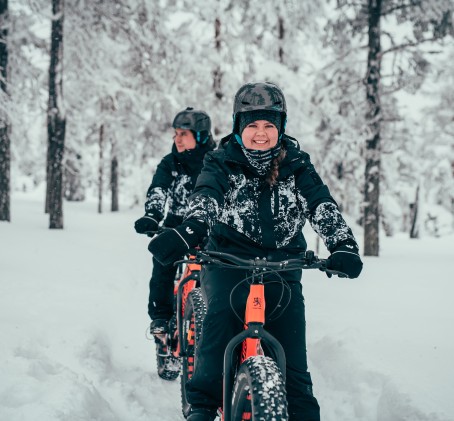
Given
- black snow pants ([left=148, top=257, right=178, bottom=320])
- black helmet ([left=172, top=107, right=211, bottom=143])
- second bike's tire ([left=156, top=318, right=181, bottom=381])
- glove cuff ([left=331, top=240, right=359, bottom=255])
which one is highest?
black helmet ([left=172, top=107, right=211, bottom=143])

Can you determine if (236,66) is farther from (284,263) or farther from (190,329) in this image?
(284,263)

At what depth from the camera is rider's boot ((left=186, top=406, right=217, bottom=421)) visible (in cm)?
330

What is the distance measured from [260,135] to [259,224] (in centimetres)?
63

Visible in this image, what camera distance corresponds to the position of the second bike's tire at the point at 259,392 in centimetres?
272


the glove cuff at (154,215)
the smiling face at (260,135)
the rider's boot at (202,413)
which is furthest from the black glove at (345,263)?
the glove cuff at (154,215)

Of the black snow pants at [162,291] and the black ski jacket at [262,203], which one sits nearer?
the black ski jacket at [262,203]

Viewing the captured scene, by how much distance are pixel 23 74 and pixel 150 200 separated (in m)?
14.0

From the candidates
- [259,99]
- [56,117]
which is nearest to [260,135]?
[259,99]

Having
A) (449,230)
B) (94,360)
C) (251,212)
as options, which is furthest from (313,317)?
(449,230)

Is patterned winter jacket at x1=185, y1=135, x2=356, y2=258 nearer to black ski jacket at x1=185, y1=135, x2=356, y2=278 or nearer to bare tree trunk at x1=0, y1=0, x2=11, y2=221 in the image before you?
black ski jacket at x1=185, y1=135, x2=356, y2=278

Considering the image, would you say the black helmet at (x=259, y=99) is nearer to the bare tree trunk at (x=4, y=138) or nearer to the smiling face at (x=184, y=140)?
the smiling face at (x=184, y=140)

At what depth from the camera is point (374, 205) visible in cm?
1589

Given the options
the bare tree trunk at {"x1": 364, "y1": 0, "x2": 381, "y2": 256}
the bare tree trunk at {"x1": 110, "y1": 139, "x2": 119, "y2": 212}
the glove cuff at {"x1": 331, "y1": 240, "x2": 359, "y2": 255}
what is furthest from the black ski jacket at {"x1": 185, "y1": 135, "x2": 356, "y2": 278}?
the bare tree trunk at {"x1": 110, "y1": 139, "x2": 119, "y2": 212}

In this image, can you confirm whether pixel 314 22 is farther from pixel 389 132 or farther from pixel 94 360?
pixel 94 360
